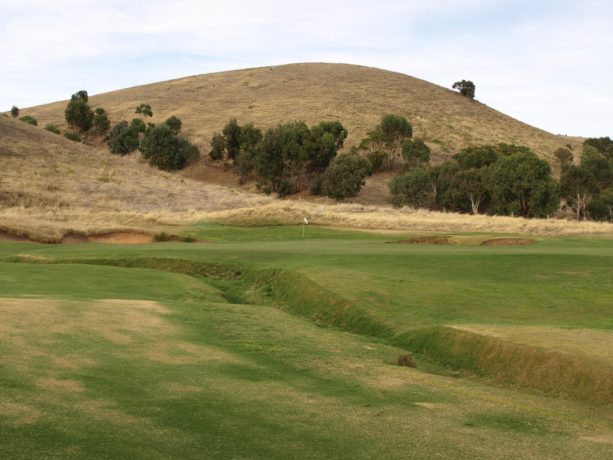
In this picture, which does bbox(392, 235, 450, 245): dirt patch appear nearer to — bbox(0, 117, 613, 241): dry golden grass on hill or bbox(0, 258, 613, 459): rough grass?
bbox(0, 117, 613, 241): dry golden grass on hill

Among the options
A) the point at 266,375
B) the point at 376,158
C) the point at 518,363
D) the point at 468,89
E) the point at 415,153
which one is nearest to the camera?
the point at 266,375

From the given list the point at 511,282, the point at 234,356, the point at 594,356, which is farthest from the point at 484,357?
the point at 511,282

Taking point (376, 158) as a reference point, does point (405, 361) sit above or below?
below

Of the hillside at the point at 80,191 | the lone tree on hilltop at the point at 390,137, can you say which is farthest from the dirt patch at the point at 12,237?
the lone tree on hilltop at the point at 390,137

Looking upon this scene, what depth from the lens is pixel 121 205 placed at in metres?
61.2

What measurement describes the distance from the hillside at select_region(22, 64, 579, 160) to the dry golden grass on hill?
41.6m

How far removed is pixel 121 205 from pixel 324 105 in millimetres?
77719

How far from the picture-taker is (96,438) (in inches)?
313

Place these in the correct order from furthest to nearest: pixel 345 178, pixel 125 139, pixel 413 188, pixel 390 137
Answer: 1. pixel 125 139
2. pixel 390 137
3. pixel 345 178
4. pixel 413 188

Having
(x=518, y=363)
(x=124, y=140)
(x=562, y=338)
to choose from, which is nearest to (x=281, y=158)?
(x=124, y=140)

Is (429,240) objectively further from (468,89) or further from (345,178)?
(468,89)

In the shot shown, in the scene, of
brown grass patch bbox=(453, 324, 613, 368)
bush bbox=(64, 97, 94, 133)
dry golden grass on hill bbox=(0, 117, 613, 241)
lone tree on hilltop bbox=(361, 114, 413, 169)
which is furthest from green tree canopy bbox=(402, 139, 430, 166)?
brown grass patch bbox=(453, 324, 613, 368)

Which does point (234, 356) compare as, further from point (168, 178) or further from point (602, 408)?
point (168, 178)

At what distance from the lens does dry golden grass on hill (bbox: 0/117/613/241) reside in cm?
5147
